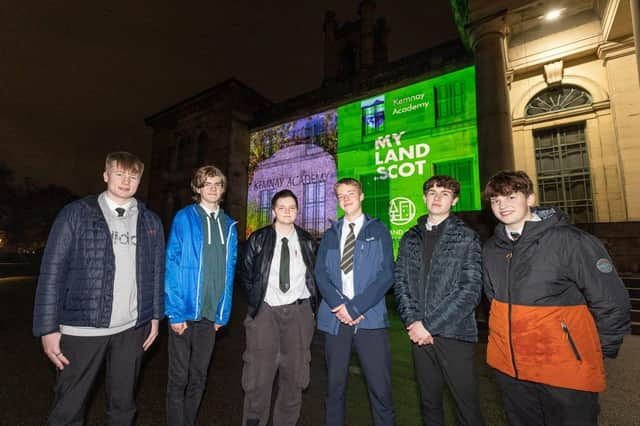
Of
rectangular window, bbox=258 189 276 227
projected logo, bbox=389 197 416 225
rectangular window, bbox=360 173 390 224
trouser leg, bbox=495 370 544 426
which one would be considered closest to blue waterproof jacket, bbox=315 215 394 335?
trouser leg, bbox=495 370 544 426

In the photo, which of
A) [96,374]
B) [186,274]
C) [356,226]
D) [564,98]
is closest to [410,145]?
[564,98]

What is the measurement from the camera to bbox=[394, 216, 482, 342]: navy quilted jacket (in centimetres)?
244

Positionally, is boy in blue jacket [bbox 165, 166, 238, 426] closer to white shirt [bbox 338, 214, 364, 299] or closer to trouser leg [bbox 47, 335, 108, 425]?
trouser leg [bbox 47, 335, 108, 425]

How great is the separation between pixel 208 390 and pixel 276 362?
5.40 ft

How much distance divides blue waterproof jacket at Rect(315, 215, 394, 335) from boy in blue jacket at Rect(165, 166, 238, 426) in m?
1.00

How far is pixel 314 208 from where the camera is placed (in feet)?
56.9

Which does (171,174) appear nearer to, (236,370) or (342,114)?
(342,114)

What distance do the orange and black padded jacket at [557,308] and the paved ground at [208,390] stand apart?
165 cm

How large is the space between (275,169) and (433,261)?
1821 centimetres

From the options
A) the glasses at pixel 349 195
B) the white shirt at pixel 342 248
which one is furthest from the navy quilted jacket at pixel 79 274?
the glasses at pixel 349 195

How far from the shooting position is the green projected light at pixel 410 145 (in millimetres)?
12680

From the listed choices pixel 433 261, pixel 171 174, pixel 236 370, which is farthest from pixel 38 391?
pixel 171 174

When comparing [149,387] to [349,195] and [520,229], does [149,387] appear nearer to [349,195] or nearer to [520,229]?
[349,195]

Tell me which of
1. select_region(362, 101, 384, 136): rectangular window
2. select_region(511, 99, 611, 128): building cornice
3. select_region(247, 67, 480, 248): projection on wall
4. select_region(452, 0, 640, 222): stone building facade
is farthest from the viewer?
select_region(362, 101, 384, 136): rectangular window
